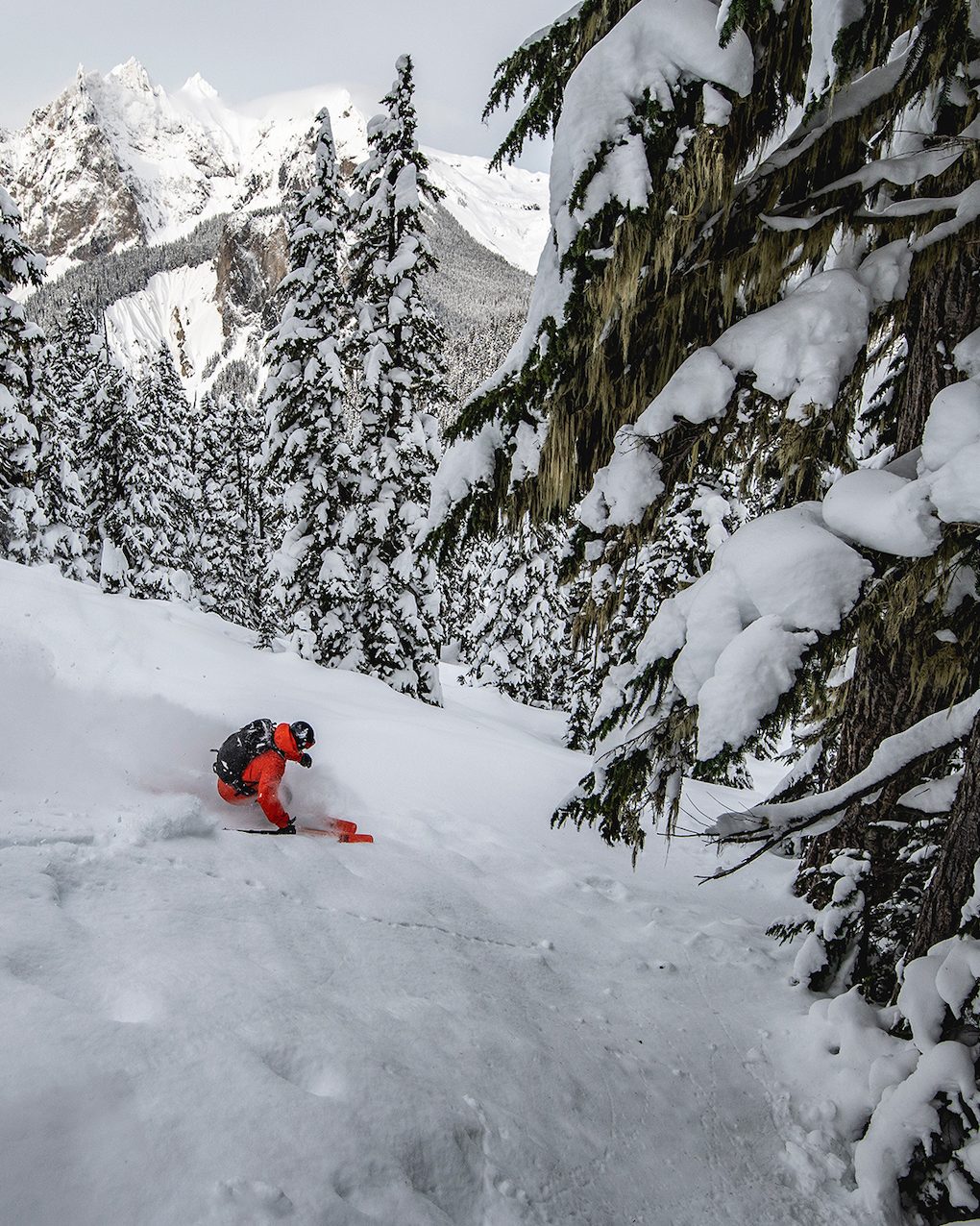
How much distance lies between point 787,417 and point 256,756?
5.86 metres

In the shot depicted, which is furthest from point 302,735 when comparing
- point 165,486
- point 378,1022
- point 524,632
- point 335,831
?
point 165,486

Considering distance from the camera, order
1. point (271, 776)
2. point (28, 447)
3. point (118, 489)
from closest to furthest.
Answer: point (271, 776)
point (28, 447)
point (118, 489)

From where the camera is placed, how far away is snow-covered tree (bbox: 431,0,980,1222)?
2.77m

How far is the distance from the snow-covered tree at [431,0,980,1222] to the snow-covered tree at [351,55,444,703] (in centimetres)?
1073

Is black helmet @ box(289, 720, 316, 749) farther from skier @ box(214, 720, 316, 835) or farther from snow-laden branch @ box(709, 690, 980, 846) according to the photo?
snow-laden branch @ box(709, 690, 980, 846)

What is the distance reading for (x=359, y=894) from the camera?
5004 mm

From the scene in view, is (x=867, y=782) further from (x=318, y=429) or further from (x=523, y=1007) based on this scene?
(x=318, y=429)

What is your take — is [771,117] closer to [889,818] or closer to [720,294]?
[720,294]

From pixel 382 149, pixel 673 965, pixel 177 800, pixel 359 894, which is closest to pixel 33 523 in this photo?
pixel 382 149

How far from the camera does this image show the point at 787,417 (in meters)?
3.20

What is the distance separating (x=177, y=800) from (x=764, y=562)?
4917 millimetres

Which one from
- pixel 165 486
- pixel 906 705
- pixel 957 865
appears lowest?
pixel 957 865

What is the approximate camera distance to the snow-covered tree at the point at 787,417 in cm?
277

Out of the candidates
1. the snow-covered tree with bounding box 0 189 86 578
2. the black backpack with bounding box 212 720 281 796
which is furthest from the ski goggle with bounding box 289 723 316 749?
the snow-covered tree with bounding box 0 189 86 578
